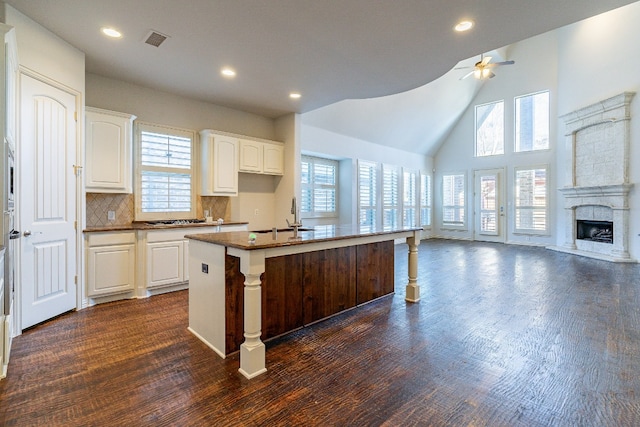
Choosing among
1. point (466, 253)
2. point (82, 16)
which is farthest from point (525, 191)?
point (82, 16)

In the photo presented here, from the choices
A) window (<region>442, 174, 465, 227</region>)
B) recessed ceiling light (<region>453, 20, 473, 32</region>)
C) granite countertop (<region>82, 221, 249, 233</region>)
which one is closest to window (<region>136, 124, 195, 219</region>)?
granite countertop (<region>82, 221, 249, 233</region>)

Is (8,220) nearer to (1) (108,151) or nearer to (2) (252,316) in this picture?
(1) (108,151)

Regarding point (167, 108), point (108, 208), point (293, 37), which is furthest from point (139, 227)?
point (293, 37)

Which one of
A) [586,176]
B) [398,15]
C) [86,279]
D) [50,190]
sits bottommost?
[86,279]

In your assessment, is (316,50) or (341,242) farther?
(316,50)

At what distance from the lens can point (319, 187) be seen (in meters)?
7.41

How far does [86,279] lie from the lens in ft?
11.8

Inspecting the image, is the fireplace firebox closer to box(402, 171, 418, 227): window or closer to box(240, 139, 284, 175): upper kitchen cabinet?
box(402, 171, 418, 227): window

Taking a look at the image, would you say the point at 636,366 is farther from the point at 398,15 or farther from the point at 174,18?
the point at 174,18

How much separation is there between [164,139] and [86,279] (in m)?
2.11

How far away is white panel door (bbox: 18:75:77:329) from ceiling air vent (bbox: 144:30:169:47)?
1050 millimetres

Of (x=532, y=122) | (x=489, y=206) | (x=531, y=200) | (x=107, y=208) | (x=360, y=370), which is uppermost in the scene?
(x=532, y=122)

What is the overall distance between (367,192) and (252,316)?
6.27 m

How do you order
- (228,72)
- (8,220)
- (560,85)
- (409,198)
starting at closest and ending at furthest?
(8,220) → (228,72) → (560,85) → (409,198)
